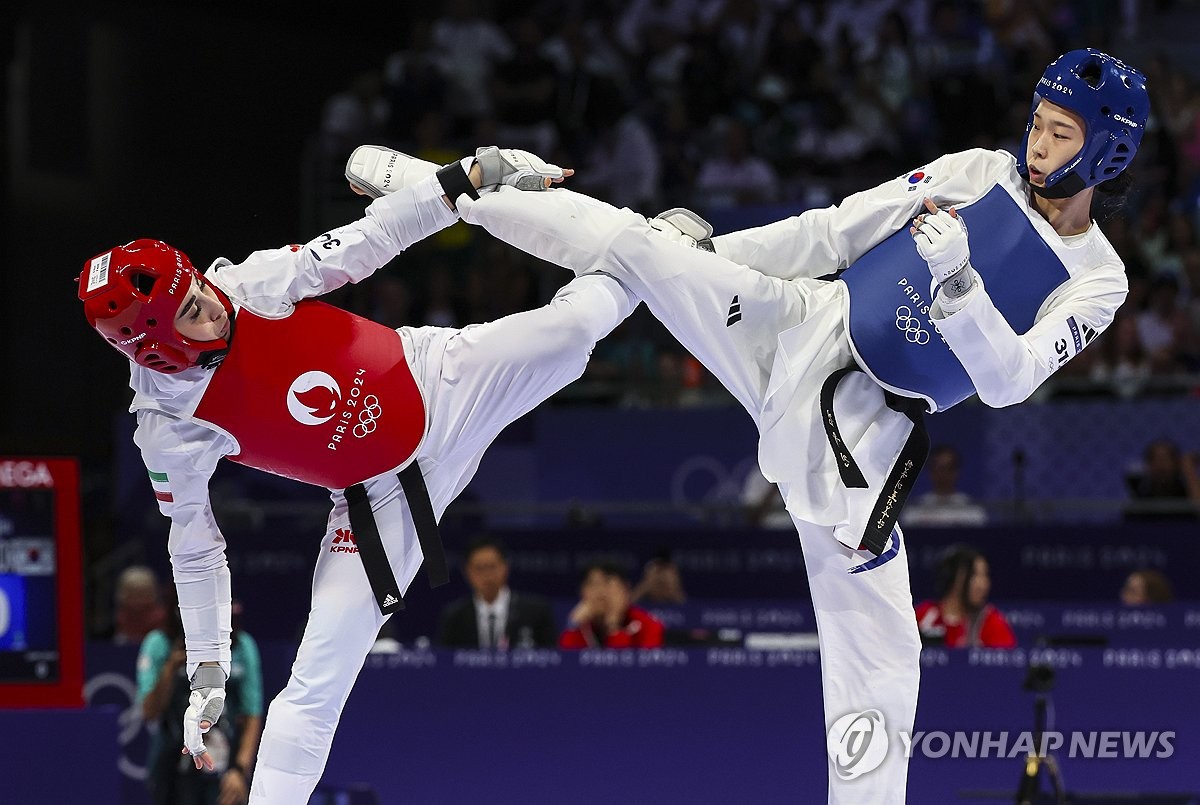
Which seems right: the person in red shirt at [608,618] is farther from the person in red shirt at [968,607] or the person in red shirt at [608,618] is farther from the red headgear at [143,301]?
the red headgear at [143,301]

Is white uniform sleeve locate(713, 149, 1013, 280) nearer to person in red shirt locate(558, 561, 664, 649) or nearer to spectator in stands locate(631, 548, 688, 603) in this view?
person in red shirt locate(558, 561, 664, 649)

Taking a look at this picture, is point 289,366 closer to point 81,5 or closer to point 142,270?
point 142,270

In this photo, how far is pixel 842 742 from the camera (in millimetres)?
4746

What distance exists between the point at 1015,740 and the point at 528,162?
3432mm

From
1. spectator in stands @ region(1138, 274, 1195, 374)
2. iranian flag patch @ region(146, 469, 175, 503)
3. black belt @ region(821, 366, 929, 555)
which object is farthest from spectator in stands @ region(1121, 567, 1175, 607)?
iranian flag patch @ region(146, 469, 175, 503)

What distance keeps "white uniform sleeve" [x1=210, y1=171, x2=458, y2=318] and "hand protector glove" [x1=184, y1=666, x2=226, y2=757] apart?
113 centimetres

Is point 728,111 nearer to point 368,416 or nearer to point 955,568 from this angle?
point 955,568

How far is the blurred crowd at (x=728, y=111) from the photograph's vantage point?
11109mm

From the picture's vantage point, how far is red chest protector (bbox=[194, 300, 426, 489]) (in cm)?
495

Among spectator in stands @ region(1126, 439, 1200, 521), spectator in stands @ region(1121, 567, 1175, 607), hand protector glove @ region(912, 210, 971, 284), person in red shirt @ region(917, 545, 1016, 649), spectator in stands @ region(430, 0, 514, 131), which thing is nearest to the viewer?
hand protector glove @ region(912, 210, 971, 284)

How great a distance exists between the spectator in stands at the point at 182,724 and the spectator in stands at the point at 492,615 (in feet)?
4.04

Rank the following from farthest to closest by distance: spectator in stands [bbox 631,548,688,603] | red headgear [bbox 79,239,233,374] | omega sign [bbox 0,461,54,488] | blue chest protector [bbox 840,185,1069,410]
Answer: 1. spectator in stands [bbox 631,548,688,603]
2. omega sign [bbox 0,461,54,488]
3. blue chest protector [bbox 840,185,1069,410]
4. red headgear [bbox 79,239,233,374]

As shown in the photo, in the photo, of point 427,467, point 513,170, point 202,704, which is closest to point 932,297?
point 513,170

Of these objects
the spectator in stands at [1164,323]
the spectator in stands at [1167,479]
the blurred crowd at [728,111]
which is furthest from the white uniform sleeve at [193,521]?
the spectator in stands at [1164,323]
